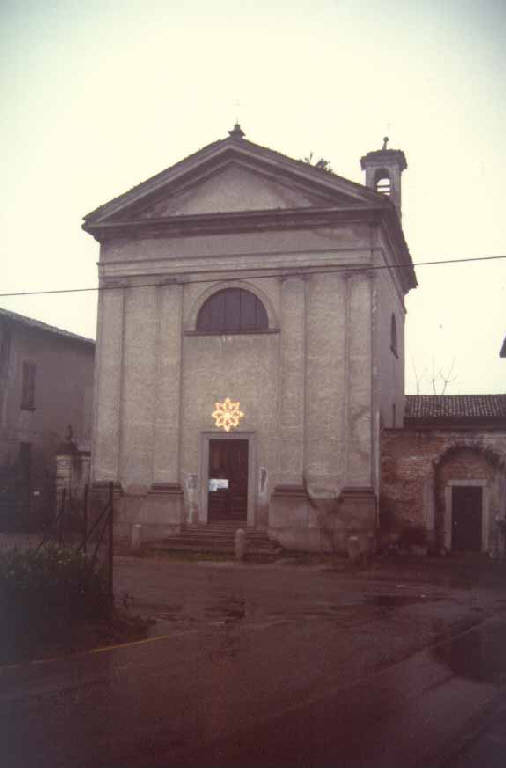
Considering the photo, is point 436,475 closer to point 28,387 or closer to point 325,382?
point 325,382

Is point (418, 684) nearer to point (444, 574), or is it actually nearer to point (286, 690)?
point (286, 690)

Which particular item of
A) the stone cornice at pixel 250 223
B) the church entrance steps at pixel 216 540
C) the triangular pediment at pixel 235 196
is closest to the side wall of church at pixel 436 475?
the church entrance steps at pixel 216 540

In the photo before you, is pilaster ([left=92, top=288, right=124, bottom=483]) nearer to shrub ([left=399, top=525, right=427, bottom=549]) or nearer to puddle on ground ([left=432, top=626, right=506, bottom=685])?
shrub ([left=399, top=525, right=427, bottom=549])

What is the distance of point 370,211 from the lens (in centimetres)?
2630

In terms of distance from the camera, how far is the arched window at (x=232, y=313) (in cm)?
2730

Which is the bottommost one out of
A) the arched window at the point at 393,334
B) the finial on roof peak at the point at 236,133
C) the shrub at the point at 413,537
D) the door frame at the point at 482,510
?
the shrub at the point at 413,537

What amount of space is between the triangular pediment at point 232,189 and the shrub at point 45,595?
16933mm

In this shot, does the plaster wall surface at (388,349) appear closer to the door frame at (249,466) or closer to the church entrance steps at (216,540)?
the door frame at (249,466)

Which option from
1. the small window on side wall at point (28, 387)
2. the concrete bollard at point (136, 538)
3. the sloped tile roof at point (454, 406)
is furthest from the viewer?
the small window on side wall at point (28, 387)

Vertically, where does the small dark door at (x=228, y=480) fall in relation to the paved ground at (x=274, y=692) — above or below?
above

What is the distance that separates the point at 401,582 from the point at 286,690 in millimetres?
12182

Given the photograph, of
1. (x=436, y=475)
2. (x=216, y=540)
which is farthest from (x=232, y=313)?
(x=436, y=475)

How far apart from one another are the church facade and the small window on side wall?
839 centimetres

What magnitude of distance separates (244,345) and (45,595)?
16.8m
